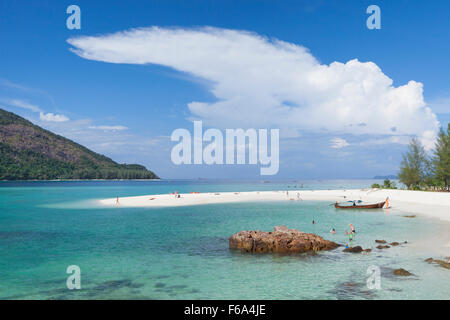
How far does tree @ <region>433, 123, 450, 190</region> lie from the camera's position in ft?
245

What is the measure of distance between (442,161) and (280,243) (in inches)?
2765

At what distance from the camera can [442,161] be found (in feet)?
250

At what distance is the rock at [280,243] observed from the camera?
24500 mm

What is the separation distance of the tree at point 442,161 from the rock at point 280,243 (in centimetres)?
6517

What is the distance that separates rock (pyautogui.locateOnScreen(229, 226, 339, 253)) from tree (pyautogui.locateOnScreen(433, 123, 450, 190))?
65.2 m

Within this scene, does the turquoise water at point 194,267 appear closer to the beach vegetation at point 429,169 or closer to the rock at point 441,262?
the rock at point 441,262
